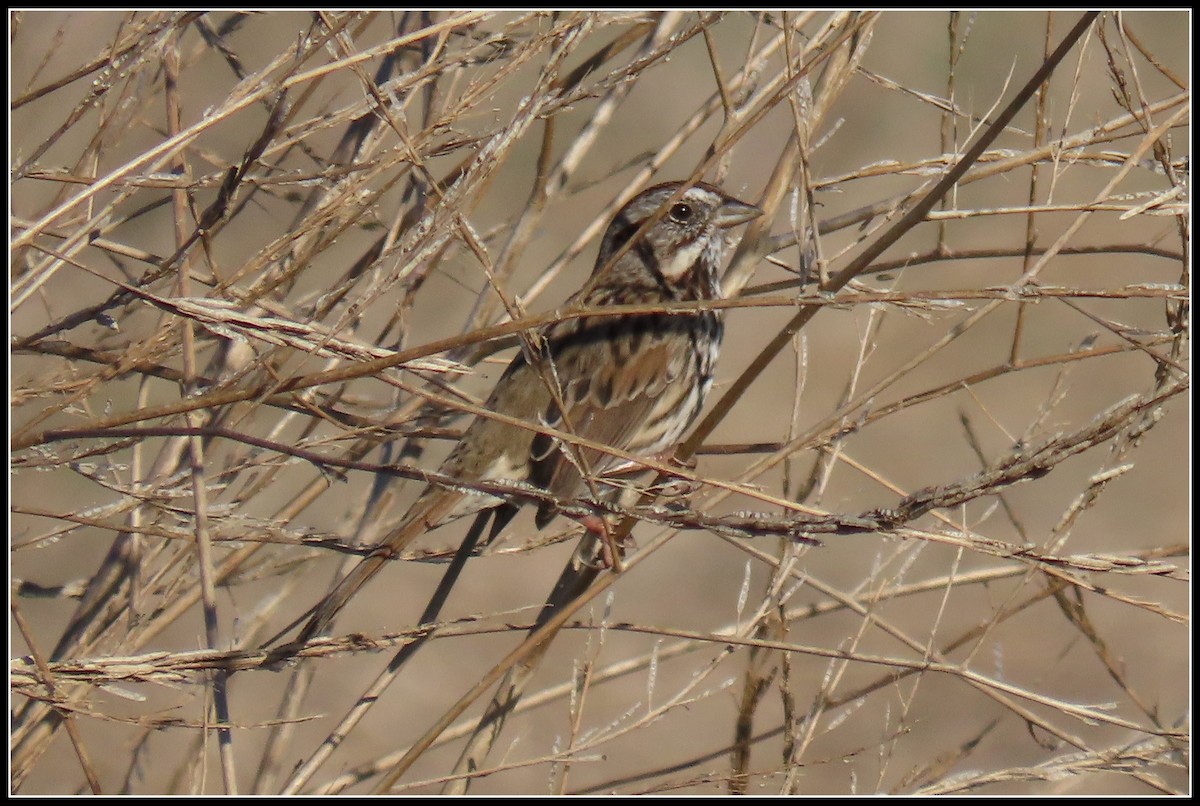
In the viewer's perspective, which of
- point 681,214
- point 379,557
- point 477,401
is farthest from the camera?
point 681,214

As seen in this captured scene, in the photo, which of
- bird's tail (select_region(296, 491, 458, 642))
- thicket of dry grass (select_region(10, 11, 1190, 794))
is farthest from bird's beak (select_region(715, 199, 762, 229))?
bird's tail (select_region(296, 491, 458, 642))

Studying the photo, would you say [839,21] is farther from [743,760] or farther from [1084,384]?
[1084,384]

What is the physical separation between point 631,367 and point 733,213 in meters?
0.63

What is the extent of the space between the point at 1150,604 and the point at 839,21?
153 centimetres

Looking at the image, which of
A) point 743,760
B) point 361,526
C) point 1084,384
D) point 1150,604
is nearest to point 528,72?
point 1084,384

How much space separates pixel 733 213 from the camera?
4.19 meters

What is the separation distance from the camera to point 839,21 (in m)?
2.97

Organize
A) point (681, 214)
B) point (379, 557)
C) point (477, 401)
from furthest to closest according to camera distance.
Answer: point (681, 214), point (477, 401), point (379, 557)

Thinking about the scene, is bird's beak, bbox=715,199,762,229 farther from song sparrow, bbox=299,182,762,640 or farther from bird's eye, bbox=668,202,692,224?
bird's eye, bbox=668,202,692,224

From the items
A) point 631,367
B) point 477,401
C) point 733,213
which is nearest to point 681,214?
point 733,213

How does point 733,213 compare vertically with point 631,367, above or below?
above

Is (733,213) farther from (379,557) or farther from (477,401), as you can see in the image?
(379,557)

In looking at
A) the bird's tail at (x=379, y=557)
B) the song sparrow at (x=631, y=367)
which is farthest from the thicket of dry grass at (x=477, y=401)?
the song sparrow at (x=631, y=367)

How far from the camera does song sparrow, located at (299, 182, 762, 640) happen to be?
3.96 meters
